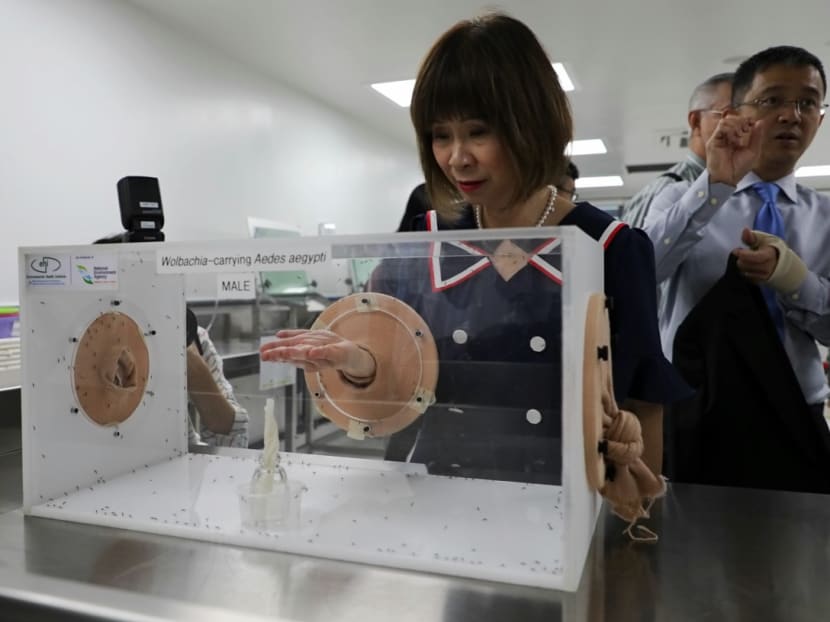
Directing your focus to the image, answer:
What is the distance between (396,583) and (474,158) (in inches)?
17.1

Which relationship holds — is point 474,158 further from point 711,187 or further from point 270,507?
point 711,187

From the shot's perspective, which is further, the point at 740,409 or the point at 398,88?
the point at 398,88

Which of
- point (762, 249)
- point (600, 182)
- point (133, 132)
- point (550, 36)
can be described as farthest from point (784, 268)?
point (600, 182)

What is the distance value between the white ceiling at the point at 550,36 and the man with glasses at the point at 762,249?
54.5 inches

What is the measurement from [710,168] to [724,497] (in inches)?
26.2

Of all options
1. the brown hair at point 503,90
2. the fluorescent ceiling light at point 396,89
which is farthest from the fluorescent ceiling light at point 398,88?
the brown hair at point 503,90

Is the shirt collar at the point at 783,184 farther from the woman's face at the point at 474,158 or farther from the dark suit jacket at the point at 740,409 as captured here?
the woman's face at the point at 474,158

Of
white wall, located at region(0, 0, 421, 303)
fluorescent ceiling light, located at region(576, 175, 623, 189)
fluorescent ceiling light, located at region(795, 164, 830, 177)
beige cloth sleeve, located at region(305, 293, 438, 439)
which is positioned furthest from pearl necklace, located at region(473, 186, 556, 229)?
fluorescent ceiling light, located at region(576, 175, 623, 189)

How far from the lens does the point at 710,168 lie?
123 cm

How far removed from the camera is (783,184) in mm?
1313

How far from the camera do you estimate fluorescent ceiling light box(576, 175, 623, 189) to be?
7.71m

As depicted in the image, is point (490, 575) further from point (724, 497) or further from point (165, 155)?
point (165, 155)

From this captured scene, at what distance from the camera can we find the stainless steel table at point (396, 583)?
1.77 feet

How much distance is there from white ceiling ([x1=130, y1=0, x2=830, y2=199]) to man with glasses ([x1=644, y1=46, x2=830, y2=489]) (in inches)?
54.5
